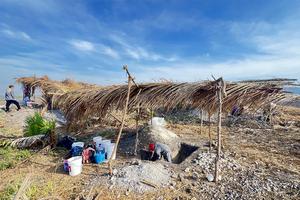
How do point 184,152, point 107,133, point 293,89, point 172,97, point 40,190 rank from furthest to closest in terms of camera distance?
point 107,133 < point 184,152 < point 172,97 < point 293,89 < point 40,190

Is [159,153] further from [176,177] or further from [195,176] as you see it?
[195,176]

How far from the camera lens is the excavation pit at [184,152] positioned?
25.8 feet

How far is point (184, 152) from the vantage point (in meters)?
8.09

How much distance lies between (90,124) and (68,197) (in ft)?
20.6

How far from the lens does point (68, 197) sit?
4.78m

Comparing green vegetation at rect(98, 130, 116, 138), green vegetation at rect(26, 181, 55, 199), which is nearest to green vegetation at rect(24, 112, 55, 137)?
green vegetation at rect(98, 130, 116, 138)

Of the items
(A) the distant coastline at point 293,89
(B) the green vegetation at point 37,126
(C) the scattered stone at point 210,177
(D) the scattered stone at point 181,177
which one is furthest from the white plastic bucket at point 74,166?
(A) the distant coastline at point 293,89

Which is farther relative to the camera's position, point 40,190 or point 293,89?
point 293,89

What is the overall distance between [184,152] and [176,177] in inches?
101

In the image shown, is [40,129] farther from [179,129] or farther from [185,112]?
[185,112]

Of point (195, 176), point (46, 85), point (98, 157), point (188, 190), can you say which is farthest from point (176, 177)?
point (46, 85)

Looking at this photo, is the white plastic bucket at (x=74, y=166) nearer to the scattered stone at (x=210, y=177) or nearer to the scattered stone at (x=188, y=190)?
the scattered stone at (x=188, y=190)

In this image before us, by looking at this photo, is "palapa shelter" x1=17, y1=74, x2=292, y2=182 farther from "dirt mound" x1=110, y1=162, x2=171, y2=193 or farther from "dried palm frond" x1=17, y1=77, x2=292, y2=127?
"dirt mound" x1=110, y1=162, x2=171, y2=193

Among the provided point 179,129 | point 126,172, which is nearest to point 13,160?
point 126,172
